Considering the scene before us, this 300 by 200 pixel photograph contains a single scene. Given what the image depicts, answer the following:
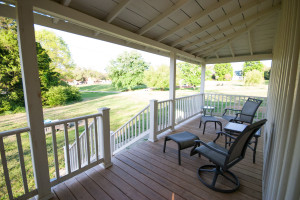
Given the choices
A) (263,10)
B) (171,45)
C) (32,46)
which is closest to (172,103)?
(171,45)

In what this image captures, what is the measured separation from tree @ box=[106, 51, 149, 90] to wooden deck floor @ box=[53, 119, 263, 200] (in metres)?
15.0

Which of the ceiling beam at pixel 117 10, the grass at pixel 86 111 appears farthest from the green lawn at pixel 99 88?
the ceiling beam at pixel 117 10

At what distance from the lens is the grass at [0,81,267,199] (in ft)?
17.1

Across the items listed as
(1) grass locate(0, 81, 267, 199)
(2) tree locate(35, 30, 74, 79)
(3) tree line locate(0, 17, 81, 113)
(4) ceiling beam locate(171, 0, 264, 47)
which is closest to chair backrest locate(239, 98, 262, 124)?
(4) ceiling beam locate(171, 0, 264, 47)

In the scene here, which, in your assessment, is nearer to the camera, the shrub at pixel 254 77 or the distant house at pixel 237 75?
the shrub at pixel 254 77

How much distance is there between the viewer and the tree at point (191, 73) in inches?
672

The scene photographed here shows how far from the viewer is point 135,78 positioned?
17.4 meters

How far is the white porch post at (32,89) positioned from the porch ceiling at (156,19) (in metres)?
0.24

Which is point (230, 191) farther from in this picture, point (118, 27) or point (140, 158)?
point (118, 27)

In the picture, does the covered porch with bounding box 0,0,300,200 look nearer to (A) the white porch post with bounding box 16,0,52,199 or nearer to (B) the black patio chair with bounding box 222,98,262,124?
(A) the white porch post with bounding box 16,0,52,199

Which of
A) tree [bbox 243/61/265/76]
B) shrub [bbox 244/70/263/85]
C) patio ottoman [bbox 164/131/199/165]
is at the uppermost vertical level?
tree [bbox 243/61/265/76]

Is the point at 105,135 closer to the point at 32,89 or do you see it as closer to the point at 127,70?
the point at 32,89

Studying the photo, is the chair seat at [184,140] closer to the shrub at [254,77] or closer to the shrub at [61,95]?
the shrub at [61,95]

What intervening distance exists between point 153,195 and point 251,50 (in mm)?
5531
